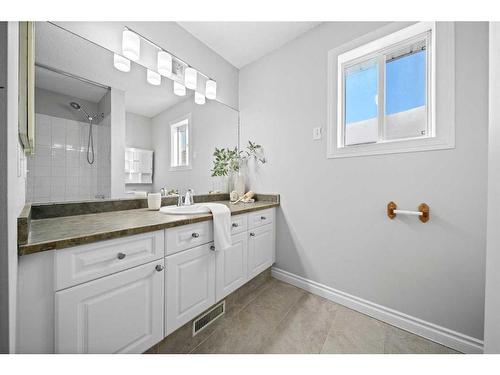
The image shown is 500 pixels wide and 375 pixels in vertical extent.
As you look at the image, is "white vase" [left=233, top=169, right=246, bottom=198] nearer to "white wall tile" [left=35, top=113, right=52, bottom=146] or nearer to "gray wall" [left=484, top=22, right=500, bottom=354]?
"white wall tile" [left=35, top=113, right=52, bottom=146]

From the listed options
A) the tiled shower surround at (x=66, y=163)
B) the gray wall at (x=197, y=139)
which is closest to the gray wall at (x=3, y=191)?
the tiled shower surround at (x=66, y=163)

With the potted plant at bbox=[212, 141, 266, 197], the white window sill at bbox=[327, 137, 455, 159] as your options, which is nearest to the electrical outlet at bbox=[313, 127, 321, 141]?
the white window sill at bbox=[327, 137, 455, 159]

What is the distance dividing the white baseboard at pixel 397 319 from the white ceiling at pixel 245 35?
89.5 inches

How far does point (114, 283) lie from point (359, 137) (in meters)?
1.88

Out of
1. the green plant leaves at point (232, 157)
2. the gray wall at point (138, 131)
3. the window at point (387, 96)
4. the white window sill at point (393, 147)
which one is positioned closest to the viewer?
the white window sill at point (393, 147)

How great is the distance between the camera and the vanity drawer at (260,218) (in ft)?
5.55

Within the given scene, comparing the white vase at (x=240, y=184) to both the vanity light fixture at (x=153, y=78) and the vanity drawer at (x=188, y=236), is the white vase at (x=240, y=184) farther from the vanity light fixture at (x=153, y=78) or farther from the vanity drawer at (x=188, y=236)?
the vanity light fixture at (x=153, y=78)

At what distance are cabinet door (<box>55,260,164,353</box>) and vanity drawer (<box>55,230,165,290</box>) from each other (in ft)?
0.10

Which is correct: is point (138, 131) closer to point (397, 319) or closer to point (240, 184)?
point (240, 184)

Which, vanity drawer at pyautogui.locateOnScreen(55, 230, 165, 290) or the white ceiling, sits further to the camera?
the white ceiling

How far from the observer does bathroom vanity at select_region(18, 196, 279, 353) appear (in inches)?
27.7

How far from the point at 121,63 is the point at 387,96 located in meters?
1.98
